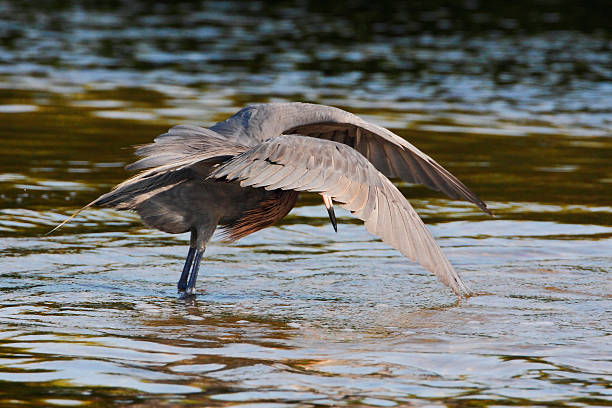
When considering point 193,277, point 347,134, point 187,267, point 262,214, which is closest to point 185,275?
point 187,267

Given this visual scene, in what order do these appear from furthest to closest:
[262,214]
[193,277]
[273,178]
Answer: [262,214] < [193,277] < [273,178]

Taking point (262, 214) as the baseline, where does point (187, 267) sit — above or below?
below

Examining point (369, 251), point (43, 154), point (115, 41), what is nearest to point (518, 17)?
point (115, 41)

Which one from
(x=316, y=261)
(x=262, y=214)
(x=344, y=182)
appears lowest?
(x=316, y=261)

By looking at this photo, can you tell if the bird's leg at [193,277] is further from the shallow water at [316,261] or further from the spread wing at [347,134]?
the spread wing at [347,134]

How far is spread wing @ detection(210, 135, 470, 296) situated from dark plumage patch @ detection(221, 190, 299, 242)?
34.6 inches

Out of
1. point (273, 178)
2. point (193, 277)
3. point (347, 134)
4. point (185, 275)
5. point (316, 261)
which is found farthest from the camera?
point (316, 261)

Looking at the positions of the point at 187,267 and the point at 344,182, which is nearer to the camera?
the point at 344,182

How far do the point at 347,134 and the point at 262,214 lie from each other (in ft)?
3.22

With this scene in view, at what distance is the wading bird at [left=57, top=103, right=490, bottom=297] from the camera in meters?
6.50

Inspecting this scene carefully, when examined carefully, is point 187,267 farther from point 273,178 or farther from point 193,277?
point 273,178

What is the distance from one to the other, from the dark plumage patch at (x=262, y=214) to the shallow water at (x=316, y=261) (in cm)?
33

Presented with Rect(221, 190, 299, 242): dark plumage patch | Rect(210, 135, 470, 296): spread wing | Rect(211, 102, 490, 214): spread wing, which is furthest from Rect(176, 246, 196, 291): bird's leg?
Rect(210, 135, 470, 296): spread wing

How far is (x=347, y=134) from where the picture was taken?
8305 mm
